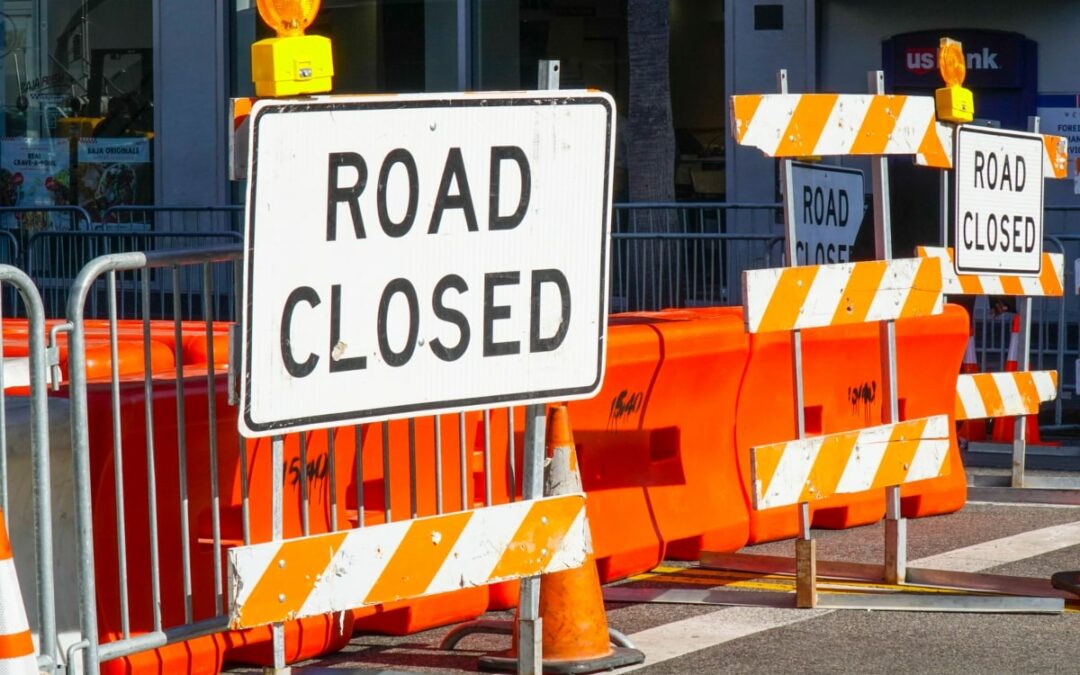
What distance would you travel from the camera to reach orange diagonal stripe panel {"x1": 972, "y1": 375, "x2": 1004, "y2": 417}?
8.71 m

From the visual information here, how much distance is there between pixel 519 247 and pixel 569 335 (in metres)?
0.33

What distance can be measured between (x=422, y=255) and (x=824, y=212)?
373 centimetres

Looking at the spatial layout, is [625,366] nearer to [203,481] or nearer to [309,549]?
[203,481]

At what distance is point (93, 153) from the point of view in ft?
67.9

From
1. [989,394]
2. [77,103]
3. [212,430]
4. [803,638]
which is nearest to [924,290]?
[803,638]

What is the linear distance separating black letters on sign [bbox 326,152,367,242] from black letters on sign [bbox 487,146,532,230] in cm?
46

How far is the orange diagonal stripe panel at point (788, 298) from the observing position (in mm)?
6516

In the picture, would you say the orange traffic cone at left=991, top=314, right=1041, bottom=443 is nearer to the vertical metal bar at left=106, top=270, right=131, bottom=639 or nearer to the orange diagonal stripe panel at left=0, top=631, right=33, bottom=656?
the vertical metal bar at left=106, top=270, right=131, bottom=639

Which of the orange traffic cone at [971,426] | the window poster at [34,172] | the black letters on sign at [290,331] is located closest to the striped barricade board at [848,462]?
the black letters on sign at [290,331]

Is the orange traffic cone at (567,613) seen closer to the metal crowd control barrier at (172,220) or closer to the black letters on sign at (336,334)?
the black letters on sign at (336,334)

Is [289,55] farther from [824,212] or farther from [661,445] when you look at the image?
[824,212]

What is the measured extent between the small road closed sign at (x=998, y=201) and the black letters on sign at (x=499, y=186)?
333cm

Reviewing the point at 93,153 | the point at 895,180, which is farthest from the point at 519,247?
the point at 93,153

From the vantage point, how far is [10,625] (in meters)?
3.89
